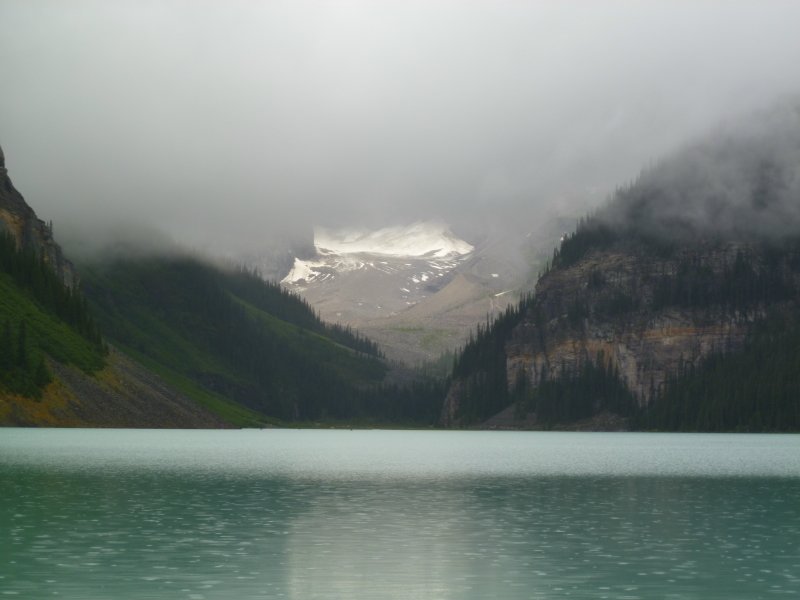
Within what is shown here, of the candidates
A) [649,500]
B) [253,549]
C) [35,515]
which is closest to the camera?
[253,549]

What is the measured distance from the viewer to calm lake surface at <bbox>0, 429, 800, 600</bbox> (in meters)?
43.3

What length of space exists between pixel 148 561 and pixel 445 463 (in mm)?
88835

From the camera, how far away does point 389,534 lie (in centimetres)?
5816

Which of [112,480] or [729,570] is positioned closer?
[729,570]

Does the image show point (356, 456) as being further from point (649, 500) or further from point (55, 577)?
point (55, 577)

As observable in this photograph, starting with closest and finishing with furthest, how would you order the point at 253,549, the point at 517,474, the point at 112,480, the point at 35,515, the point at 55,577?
the point at 55,577, the point at 253,549, the point at 35,515, the point at 112,480, the point at 517,474

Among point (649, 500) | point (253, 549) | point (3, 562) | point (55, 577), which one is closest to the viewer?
point (55, 577)

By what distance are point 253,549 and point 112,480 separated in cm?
4161

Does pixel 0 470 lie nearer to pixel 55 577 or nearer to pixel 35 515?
pixel 35 515

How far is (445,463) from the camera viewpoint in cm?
13488

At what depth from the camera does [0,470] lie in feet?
316

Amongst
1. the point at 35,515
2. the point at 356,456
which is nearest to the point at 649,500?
the point at 35,515

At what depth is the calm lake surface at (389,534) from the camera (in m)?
43.3

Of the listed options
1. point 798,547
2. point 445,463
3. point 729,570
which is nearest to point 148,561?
point 729,570
